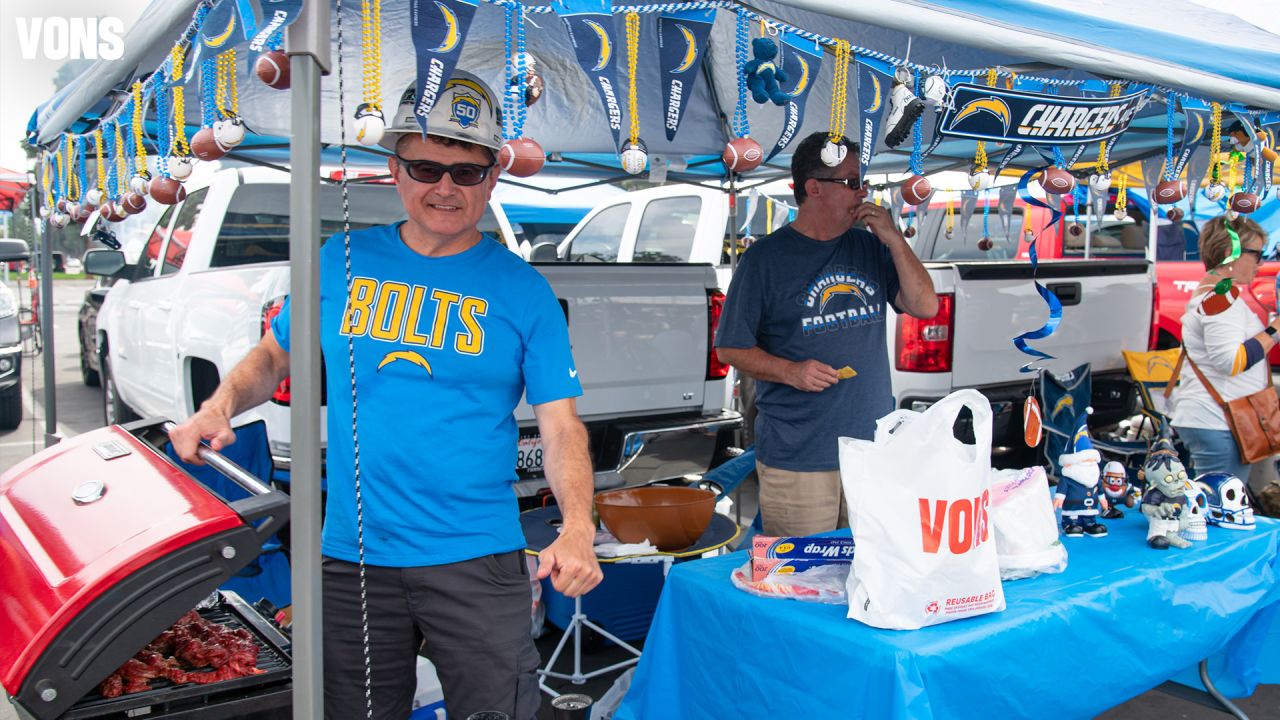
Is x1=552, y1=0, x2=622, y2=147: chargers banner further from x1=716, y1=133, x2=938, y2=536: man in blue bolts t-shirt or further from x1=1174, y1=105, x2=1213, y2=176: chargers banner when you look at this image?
x1=1174, y1=105, x2=1213, y2=176: chargers banner

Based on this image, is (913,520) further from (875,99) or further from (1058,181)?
(1058,181)

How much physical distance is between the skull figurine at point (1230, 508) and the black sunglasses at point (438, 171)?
2439mm

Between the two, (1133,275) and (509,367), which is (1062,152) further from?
(509,367)

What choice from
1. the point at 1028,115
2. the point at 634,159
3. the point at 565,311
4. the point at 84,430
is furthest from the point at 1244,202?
the point at 84,430

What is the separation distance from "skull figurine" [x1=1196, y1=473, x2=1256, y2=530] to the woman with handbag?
1.48 m

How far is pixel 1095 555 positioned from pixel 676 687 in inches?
48.9

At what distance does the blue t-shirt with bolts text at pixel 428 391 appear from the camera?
194 cm

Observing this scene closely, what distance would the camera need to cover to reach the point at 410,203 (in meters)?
2.01

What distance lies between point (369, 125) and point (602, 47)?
1058 mm

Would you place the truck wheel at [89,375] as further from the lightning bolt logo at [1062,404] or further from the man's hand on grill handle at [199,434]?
the lightning bolt logo at [1062,404]

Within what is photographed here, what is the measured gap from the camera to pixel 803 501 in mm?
3186

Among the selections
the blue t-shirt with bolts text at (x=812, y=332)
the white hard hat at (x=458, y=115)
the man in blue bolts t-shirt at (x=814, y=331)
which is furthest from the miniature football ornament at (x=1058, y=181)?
the white hard hat at (x=458, y=115)

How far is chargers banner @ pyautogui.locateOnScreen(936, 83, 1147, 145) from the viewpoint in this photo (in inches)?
118

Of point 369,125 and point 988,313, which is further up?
point 369,125
